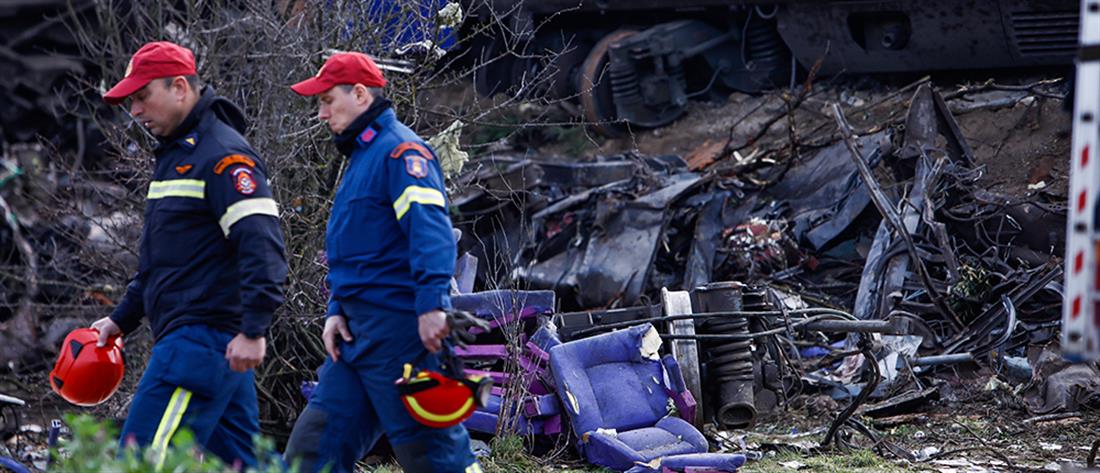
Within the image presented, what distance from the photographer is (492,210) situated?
9.88m

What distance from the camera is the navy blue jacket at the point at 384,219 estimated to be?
4.43m

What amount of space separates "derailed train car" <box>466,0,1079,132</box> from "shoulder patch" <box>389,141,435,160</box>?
7.28m

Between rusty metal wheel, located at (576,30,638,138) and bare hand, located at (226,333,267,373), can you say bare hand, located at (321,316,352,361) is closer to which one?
bare hand, located at (226,333,267,373)

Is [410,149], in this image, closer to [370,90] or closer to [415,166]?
[415,166]

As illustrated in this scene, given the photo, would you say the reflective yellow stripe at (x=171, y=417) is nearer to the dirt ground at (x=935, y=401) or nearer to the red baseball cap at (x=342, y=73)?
the red baseball cap at (x=342, y=73)

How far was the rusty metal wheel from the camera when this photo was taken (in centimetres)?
1380

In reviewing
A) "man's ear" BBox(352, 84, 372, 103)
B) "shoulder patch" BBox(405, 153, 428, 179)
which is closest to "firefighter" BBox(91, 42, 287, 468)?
"man's ear" BBox(352, 84, 372, 103)

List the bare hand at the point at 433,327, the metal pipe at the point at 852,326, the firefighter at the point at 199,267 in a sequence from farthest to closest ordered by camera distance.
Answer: the metal pipe at the point at 852,326
the firefighter at the point at 199,267
the bare hand at the point at 433,327

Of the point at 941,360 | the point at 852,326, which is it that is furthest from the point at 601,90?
the point at 852,326

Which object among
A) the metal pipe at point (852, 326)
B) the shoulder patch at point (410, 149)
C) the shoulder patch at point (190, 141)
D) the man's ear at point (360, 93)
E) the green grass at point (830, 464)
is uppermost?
the man's ear at point (360, 93)

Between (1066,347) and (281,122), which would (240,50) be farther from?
(1066,347)

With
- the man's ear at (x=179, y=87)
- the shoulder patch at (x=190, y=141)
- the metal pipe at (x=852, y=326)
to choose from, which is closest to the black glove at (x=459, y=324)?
the shoulder patch at (x=190, y=141)

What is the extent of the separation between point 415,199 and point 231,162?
73cm

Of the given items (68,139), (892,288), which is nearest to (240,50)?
(892,288)
